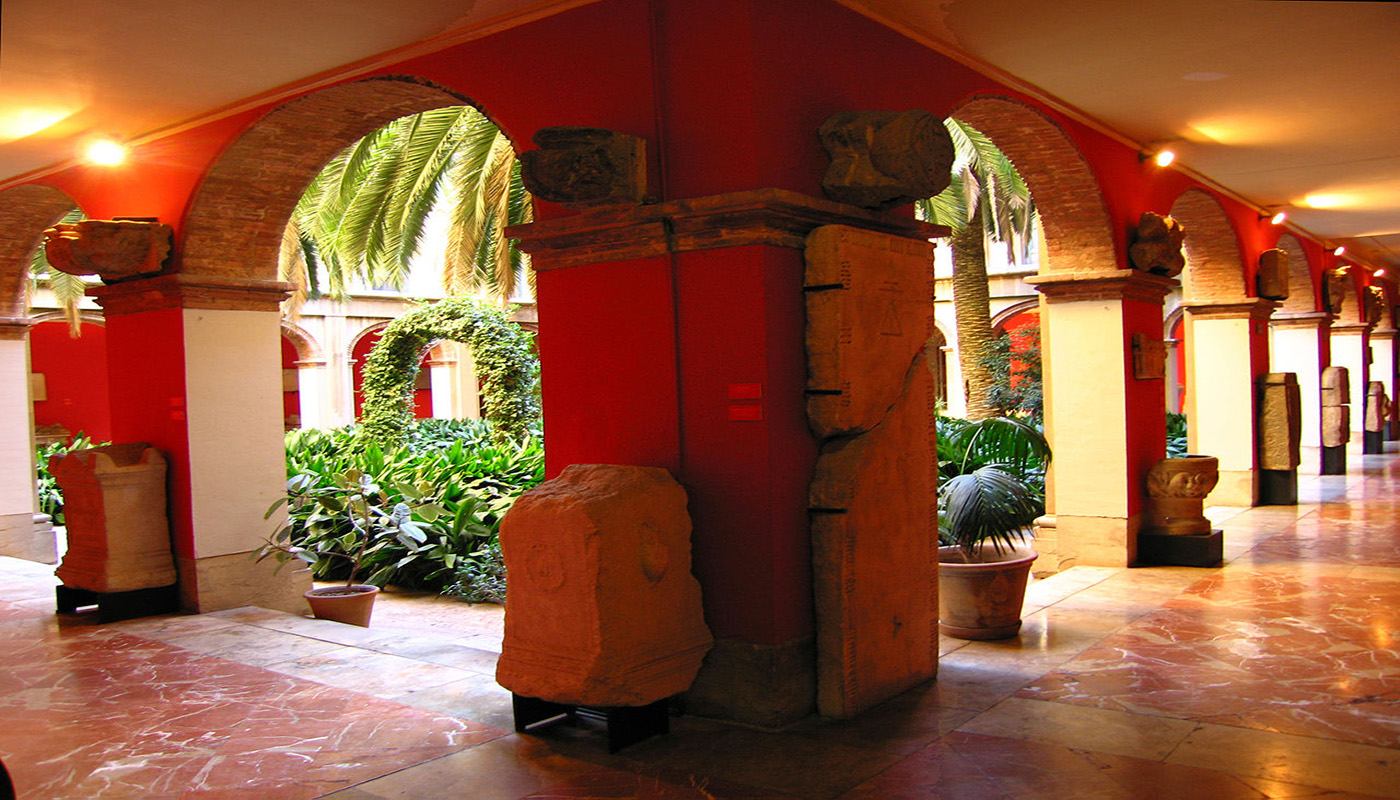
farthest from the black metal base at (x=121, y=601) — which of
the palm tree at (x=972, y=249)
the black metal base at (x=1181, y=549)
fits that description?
the palm tree at (x=972, y=249)

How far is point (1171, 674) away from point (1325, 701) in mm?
571

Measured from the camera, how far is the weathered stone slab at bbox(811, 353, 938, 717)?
3.97 m

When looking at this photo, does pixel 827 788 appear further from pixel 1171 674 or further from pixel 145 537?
pixel 145 537

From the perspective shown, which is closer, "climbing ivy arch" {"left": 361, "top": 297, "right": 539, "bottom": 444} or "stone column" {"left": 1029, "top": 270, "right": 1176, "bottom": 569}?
"stone column" {"left": 1029, "top": 270, "right": 1176, "bottom": 569}

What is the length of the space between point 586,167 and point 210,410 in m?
3.69

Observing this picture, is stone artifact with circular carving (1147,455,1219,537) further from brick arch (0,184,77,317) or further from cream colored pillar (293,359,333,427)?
cream colored pillar (293,359,333,427)

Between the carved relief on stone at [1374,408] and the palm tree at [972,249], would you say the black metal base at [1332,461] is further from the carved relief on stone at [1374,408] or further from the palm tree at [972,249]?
the palm tree at [972,249]

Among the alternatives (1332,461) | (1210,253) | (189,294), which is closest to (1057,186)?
(1210,253)

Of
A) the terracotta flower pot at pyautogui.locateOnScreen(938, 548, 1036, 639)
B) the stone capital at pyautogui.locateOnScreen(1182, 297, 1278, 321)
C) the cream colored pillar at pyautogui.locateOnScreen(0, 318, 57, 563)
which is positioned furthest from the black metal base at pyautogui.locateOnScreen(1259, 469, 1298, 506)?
the cream colored pillar at pyautogui.locateOnScreen(0, 318, 57, 563)

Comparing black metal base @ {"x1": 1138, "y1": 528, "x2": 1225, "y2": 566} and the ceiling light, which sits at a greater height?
the ceiling light

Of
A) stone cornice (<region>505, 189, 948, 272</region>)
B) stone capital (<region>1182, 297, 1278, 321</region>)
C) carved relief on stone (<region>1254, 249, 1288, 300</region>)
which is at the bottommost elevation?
stone capital (<region>1182, 297, 1278, 321</region>)

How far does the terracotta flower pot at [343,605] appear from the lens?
6102mm

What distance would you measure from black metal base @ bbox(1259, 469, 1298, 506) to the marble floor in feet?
13.9

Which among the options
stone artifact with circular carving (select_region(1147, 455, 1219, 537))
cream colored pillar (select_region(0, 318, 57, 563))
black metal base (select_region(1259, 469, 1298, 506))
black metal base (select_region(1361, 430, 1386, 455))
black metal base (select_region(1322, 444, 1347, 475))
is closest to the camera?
stone artifact with circular carving (select_region(1147, 455, 1219, 537))
